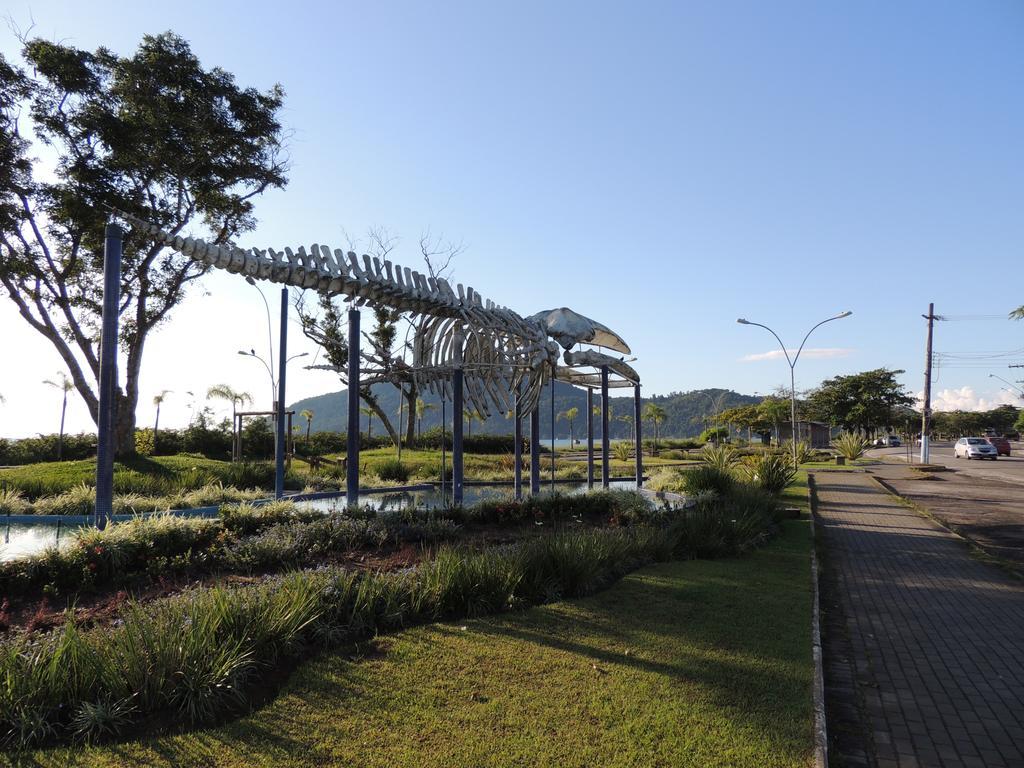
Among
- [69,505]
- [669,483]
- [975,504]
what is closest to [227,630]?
[69,505]

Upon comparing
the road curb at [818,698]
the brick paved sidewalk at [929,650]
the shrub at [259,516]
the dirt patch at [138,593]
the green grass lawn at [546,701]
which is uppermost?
the shrub at [259,516]

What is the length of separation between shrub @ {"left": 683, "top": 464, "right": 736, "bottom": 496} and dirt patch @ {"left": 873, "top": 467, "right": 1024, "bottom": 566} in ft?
16.7

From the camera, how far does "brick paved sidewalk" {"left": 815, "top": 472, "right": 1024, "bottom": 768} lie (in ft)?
15.5

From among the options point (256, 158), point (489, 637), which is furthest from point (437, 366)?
point (256, 158)

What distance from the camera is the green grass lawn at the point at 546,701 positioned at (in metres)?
3.96

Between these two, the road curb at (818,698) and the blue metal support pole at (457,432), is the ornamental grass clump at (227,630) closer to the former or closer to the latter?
the road curb at (818,698)

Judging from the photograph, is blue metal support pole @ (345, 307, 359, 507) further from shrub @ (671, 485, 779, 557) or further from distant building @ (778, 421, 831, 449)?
distant building @ (778, 421, 831, 449)

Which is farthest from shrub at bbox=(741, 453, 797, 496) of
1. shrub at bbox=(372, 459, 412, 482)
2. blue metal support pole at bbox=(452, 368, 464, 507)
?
shrub at bbox=(372, 459, 412, 482)

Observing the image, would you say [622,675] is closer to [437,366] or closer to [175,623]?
[175,623]

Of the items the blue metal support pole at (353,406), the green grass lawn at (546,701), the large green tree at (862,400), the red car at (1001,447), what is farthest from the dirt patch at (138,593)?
the large green tree at (862,400)

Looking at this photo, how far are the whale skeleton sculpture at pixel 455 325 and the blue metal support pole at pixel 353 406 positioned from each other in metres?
1.17

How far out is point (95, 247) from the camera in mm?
24297

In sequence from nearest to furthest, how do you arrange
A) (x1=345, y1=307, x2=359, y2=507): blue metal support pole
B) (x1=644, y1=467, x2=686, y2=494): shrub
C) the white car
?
(x1=345, y1=307, x2=359, y2=507): blue metal support pole → (x1=644, y1=467, x2=686, y2=494): shrub → the white car

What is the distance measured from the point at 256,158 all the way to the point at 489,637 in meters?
25.0
